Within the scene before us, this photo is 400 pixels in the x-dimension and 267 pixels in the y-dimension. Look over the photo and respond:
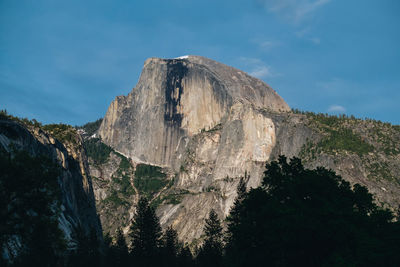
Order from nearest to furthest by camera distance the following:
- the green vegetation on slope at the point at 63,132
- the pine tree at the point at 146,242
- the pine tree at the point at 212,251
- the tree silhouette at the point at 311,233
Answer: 1. the tree silhouette at the point at 311,233
2. the pine tree at the point at 212,251
3. the pine tree at the point at 146,242
4. the green vegetation on slope at the point at 63,132

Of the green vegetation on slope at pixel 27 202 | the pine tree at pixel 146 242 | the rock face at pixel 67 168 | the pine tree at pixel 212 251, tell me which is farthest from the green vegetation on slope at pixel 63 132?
the green vegetation on slope at pixel 27 202

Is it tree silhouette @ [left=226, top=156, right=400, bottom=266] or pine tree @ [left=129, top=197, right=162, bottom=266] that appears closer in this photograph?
tree silhouette @ [left=226, top=156, right=400, bottom=266]

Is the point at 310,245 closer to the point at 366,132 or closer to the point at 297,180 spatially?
the point at 297,180

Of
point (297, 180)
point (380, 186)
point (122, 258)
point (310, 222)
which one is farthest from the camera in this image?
point (380, 186)

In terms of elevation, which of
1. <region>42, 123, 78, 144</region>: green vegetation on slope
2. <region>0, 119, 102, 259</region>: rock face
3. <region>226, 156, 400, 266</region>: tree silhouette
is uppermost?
<region>42, 123, 78, 144</region>: green vegetation on slope

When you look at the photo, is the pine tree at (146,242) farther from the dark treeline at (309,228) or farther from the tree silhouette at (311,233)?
the tree silhouette at (311,233)

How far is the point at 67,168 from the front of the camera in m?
118

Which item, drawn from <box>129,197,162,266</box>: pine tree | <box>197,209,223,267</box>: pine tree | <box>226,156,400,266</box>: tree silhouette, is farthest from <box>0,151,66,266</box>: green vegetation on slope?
<box>129,197,162,266</box>: pine tree

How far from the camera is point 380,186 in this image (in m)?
162

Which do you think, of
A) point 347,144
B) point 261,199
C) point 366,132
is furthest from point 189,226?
point 261,199

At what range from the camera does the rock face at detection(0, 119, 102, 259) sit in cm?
7931

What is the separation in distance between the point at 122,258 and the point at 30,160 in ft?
211

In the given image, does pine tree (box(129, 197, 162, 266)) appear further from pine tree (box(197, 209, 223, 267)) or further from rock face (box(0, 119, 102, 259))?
rock face (box(0, 119, 102, 259))

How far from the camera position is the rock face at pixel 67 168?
79.3 meters
